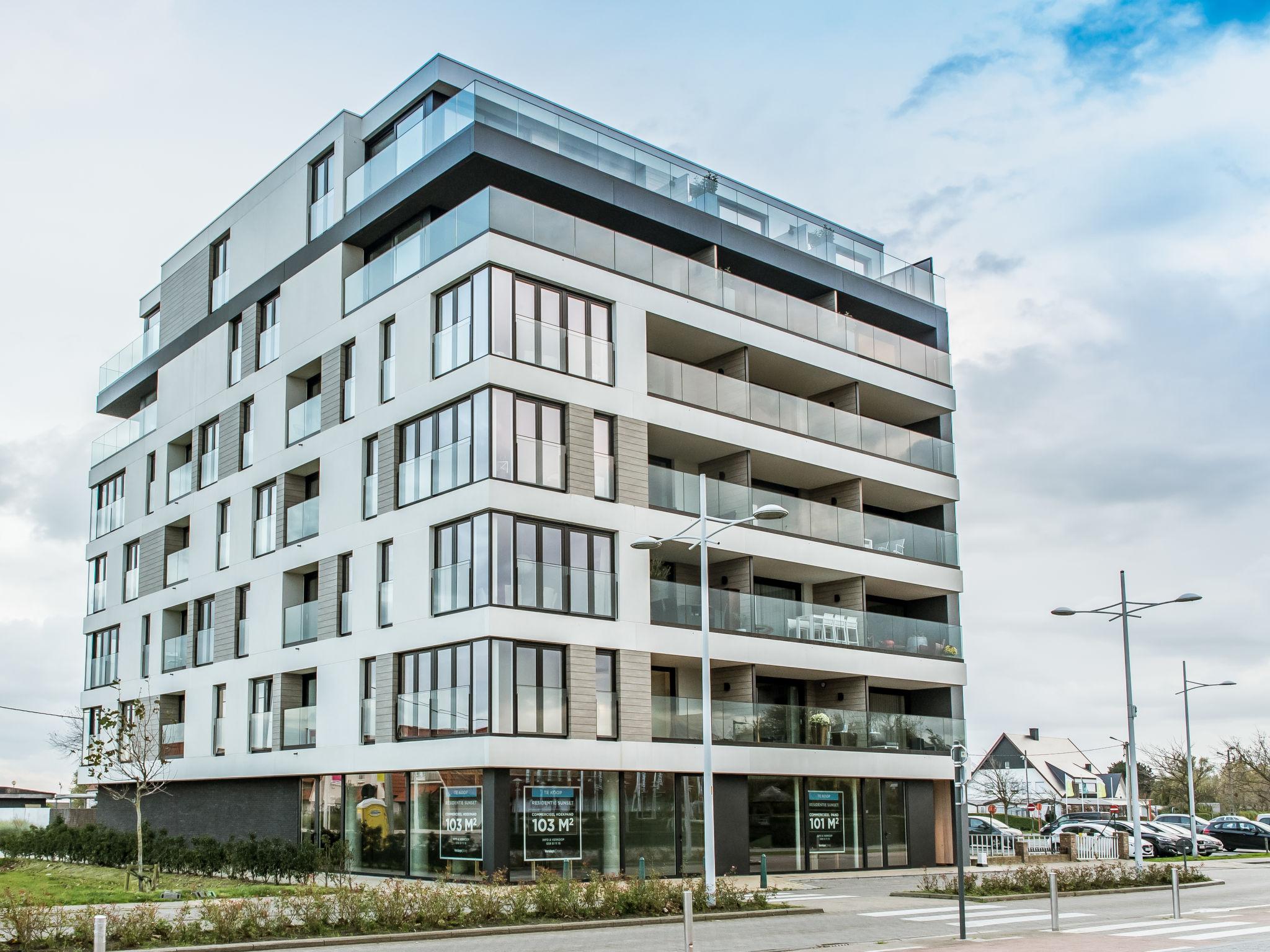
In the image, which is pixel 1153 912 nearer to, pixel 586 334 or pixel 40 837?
pixel 586 334

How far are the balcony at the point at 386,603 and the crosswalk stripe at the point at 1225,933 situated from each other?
18.4 meters

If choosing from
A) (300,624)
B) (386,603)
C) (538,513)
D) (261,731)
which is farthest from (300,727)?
(538,513)

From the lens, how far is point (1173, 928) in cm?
2089

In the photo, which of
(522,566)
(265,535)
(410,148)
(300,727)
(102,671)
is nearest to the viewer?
(522,566)

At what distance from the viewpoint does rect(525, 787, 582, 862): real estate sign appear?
27.0 metres

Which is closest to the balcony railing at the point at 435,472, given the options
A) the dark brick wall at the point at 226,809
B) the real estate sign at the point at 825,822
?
the dark brick wall at the point at 226,809

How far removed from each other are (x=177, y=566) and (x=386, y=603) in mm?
14012

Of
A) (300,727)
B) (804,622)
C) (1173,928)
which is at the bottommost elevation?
(1173,928)

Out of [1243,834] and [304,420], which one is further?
[1243,834]

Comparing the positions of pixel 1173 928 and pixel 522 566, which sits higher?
pixel 522 566

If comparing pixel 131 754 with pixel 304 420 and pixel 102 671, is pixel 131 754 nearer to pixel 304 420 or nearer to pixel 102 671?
pixel 304 420

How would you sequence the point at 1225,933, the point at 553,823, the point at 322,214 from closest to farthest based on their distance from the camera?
the point at 1225,933, the point at 553,823, the point at 322,214

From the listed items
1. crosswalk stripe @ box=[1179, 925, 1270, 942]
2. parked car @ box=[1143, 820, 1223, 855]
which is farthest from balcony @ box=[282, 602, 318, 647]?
parked car @ box=[1143, 820, 1223, 855]

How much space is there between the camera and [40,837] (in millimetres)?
40469
